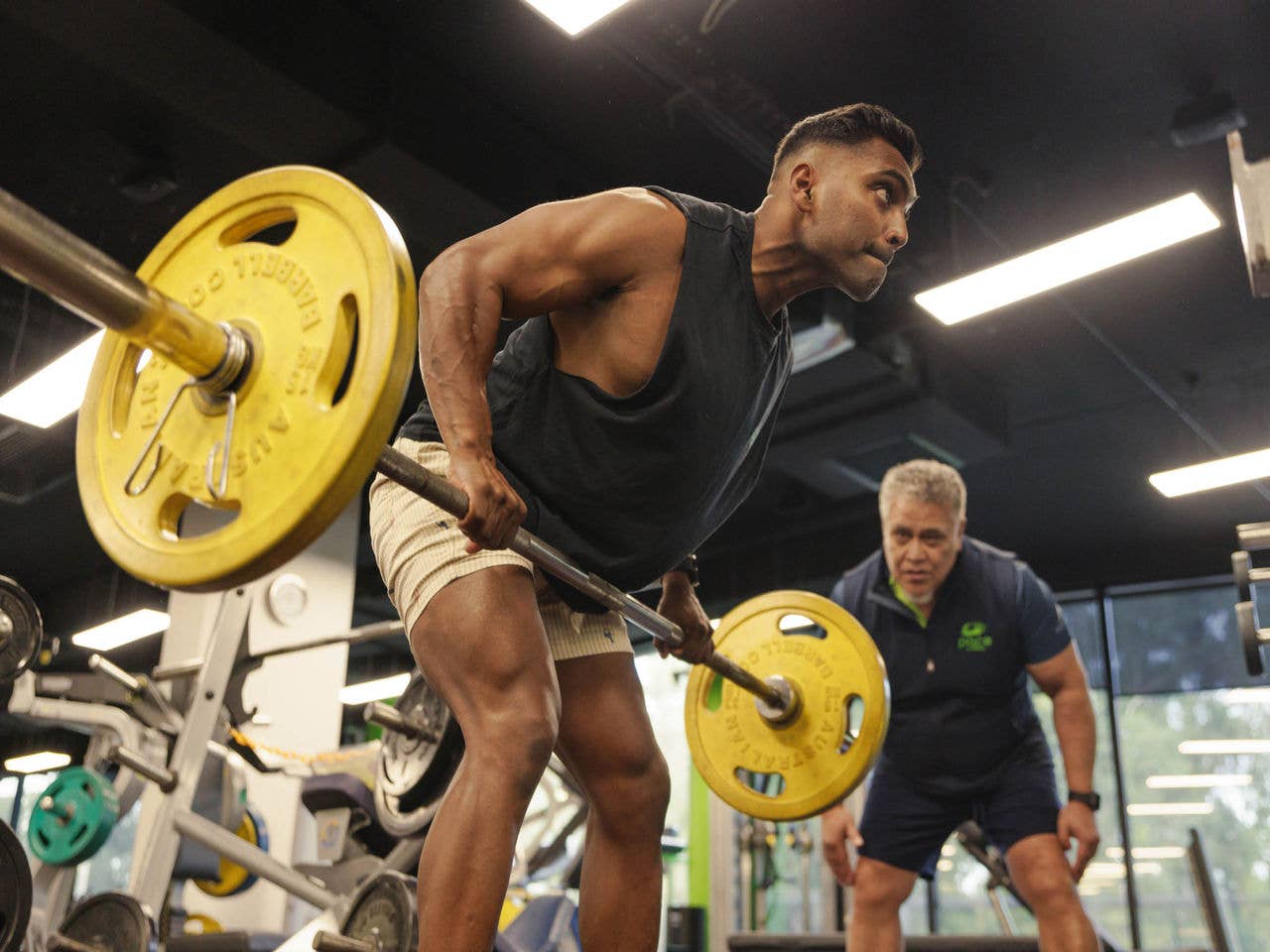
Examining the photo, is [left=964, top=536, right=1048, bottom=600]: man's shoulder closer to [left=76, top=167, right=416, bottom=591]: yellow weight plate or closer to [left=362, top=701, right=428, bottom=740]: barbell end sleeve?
[left=362, top=701, right=428, bottom=740]: barbell end sleeve

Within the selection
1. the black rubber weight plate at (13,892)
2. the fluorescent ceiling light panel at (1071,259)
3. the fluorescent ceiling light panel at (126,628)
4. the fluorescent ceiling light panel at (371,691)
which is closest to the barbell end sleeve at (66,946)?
the black rubber weight plate at (13,892)

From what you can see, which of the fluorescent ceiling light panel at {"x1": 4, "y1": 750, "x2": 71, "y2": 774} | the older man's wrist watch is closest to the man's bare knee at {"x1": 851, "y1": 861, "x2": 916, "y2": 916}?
the older man's wrist watch

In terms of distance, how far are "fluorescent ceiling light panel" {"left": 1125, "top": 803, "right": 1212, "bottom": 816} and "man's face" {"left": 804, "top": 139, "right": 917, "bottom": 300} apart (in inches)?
269

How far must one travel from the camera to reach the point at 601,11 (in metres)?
2.92

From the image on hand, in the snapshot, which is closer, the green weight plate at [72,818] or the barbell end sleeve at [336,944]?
the barbell end sleeve at [336,944]

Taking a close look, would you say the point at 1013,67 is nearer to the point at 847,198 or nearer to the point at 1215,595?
the point at 847,198

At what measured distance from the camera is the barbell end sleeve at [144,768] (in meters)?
2.87

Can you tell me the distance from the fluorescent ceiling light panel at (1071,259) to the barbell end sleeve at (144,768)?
3.13 meters

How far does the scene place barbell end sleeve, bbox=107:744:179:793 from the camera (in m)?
2.87

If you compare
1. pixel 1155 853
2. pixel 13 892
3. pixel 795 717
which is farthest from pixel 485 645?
pixel 1155 853

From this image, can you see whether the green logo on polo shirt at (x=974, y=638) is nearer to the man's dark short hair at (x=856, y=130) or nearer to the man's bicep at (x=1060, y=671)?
the man's bicep at (x=1060, y=671)

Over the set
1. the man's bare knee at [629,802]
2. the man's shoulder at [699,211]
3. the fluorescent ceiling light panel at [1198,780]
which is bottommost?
the man's bare knee at [629,802]

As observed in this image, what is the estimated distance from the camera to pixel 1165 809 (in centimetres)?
734

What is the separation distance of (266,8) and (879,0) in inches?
78.5
